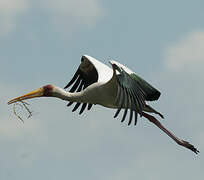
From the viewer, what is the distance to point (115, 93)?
1669 centimetres

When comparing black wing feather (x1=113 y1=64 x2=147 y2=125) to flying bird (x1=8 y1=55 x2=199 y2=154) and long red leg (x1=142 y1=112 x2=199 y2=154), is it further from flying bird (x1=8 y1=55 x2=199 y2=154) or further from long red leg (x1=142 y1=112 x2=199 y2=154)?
Answer: long red leg (x1=142 y1=112 x2=199 y2=154)

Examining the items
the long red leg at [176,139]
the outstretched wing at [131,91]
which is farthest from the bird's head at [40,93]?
the long red leg at [176,139]

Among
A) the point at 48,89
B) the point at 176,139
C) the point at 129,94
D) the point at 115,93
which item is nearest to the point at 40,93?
the point at 48,89

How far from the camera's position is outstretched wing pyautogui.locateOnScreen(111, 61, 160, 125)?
15516 millimetres

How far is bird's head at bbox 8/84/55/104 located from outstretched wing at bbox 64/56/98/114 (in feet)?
5.99

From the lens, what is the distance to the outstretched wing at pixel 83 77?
19375 mm

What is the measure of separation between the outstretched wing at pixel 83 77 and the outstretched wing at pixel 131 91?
117 inches

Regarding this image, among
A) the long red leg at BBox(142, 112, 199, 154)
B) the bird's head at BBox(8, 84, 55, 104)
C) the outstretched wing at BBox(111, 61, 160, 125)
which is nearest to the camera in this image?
the outstretched wing at BBox(111, 61, 160, 125)

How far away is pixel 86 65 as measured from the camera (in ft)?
64.2

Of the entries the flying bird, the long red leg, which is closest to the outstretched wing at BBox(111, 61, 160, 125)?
the flying bird

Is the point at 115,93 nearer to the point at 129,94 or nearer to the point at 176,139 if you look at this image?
the point at 129,94

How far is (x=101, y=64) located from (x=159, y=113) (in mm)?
2148

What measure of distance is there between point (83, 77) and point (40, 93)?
8.39ft

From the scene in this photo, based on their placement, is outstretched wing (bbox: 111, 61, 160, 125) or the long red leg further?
the long red leg
